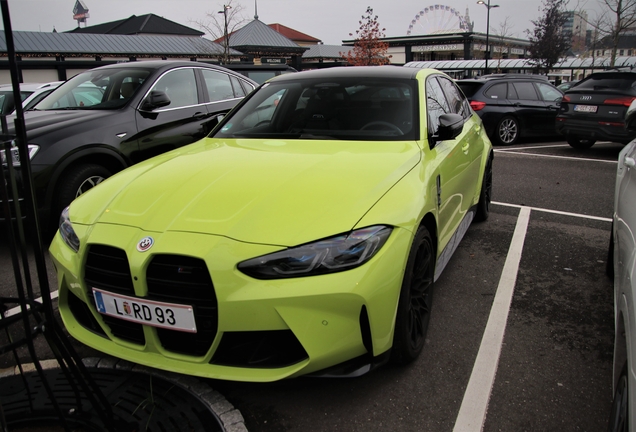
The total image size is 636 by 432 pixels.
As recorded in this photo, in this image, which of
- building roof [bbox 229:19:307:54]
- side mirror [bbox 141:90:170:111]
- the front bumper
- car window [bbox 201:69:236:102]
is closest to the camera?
the front bumper

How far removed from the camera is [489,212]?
19.6ft

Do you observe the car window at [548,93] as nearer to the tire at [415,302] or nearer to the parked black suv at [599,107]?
the parked black suv at [599,107]

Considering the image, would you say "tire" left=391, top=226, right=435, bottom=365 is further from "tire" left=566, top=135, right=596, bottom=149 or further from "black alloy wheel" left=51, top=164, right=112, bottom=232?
"tire" left=566, top=135, right=596, bottom=149

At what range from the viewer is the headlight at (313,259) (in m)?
2.16

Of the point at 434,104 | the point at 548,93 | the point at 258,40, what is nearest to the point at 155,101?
the point at 434,104

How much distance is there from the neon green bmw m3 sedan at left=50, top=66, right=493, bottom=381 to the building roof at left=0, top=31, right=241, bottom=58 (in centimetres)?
2453

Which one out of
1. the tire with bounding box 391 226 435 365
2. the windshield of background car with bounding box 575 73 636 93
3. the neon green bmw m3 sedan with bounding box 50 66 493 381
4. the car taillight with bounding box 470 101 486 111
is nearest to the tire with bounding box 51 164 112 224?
the neon green bmw m3 sedan with bounding box 50 66 493 381

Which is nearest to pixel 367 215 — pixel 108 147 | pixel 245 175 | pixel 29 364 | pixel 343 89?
pixel 245 175

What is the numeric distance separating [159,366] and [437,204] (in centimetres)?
178

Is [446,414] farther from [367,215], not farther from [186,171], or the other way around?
[186,171]

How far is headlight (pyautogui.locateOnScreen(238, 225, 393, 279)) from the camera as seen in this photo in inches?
85.1

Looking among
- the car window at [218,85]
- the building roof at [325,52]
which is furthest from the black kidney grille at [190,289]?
the building roof at [325,52]

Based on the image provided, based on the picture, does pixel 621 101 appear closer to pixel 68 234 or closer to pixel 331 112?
pixel 331 112

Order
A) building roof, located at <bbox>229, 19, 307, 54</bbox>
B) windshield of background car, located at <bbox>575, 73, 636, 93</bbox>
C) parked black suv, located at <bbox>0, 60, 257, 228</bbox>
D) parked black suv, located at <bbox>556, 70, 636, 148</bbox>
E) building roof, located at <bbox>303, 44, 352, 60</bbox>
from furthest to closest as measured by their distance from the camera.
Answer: building roof, located at <bbox>303, 44, 352, 60</bbox>
building roof, located at <bbox>229, 19, 307, 54</bbox>
windshield of background car, located at <bbox>575, 73, 636, 93</bbox>
parked black suv, located at <bbox>556, 70, 636, 148</bbox>
parked black suv, located at <bbox>0, 60, 257, 228</bbox>
